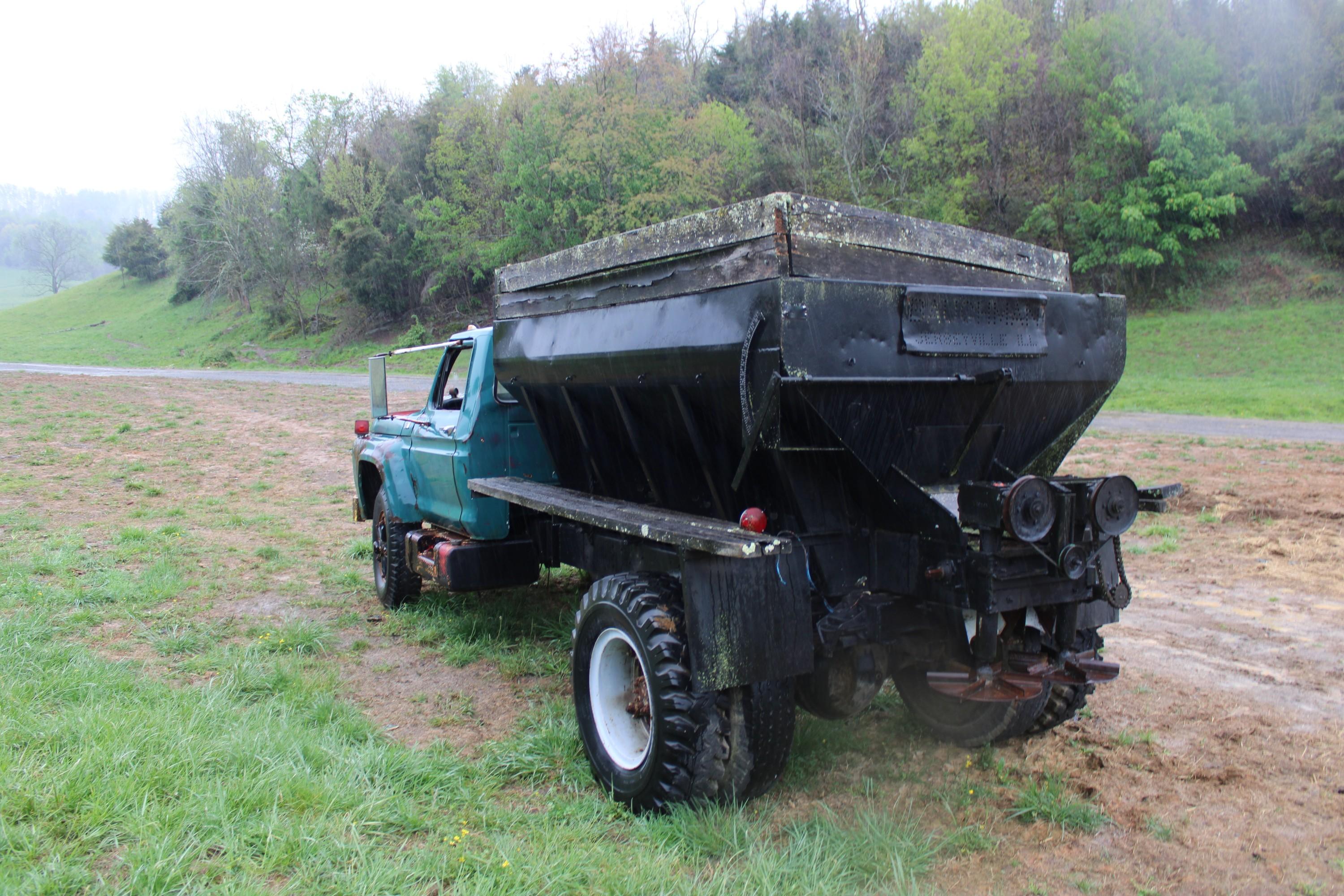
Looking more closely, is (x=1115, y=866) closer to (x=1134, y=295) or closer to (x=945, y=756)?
(x=945, y=756)

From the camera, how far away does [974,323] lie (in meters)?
3.83

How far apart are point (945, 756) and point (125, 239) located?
263 ft

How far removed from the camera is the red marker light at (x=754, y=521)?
3.73 metres

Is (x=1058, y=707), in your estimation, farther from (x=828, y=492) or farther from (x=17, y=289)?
(x=17, y=289)

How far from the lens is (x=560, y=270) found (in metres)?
4.86

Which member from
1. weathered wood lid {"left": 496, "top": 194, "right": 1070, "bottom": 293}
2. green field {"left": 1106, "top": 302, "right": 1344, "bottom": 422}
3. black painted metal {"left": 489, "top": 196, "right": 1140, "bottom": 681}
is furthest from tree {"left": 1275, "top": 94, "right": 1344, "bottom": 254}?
black painted metal {"left": 489, "top": 196, "right": 1140, "bottom": 681}

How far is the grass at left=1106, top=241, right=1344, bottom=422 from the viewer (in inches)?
707

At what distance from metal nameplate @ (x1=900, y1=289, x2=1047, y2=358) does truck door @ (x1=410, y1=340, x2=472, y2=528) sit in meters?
3.19

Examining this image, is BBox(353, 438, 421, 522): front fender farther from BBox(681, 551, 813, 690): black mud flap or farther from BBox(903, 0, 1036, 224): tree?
BBox(903, 0, 1036, 224): tree

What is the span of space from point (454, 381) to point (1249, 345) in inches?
985

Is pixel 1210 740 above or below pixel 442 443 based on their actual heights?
below

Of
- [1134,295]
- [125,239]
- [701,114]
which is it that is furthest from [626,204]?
[125,239]

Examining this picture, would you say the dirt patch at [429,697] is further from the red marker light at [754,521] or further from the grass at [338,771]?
the red marker light at [754,521]

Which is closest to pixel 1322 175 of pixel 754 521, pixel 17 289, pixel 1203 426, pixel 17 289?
pixel 1203 426
